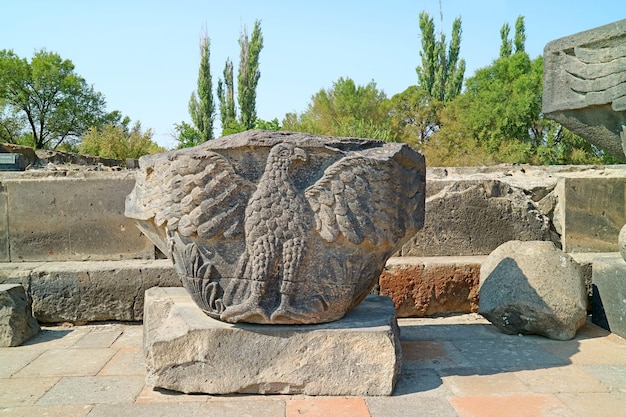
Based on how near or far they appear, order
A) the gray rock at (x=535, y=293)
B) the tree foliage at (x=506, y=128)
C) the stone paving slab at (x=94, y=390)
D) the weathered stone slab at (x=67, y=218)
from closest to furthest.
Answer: the stone paving slab at (x=94, y=390) < the gray rock at (x=535, y=293) < the weathered stone slab at (x=67, y=218) < the tree foliage at (x=506, y=128)

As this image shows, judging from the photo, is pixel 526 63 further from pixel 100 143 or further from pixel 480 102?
pixel 100 143

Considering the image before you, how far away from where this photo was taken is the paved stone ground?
2400 millimetres

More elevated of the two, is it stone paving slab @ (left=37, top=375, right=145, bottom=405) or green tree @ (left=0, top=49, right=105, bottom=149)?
green tree @ (left=0, top=49, right=105, bottom=149)

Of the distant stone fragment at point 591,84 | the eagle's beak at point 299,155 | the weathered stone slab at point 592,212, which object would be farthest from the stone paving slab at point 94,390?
the weathered stone slab at point 592,212

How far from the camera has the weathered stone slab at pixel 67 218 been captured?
4266 mm

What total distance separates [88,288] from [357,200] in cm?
241

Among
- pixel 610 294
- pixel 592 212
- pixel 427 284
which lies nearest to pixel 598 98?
pixel 592 212

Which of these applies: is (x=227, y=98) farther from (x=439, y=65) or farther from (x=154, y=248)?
(x=154, y=248)

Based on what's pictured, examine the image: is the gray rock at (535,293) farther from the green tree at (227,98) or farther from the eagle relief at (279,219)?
the green tree at (227,98)

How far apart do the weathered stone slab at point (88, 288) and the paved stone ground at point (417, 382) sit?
0.35 metres

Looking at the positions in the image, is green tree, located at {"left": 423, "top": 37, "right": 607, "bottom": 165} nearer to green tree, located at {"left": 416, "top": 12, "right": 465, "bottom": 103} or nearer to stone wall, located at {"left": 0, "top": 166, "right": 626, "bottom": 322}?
green tree, located at {"left": 416, "top": 12, "right": 465, "bottom": 103}

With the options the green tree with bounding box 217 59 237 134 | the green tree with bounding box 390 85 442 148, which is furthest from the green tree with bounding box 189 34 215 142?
the green tree with bounding box 390 85 442 148

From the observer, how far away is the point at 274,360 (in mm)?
2607

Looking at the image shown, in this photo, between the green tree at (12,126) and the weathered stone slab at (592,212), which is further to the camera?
the green tree at (12,126)
